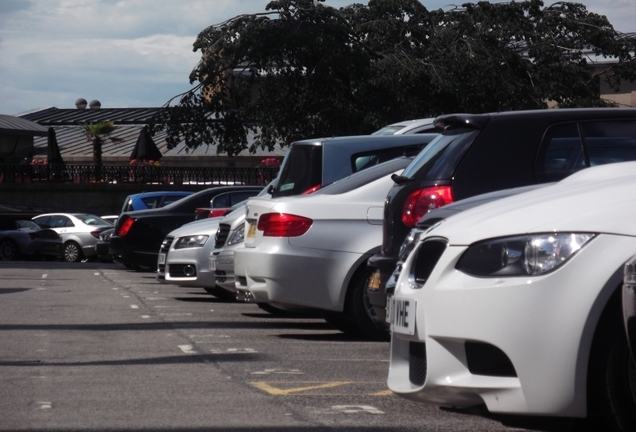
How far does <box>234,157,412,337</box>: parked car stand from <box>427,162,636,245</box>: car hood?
3.73 meters

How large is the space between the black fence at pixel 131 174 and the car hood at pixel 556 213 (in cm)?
3677

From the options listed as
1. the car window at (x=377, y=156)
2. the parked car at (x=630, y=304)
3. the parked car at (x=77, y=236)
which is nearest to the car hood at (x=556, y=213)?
the parked car at (x=630, y=304)

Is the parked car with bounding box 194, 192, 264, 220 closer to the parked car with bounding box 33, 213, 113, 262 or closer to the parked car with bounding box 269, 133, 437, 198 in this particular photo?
the parked car with bounding box 269, 133, 437, 198

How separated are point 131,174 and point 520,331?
39.1m

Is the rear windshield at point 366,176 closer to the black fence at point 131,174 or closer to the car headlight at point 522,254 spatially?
the car headlight at point 522,254

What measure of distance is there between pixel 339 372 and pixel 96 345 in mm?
2488

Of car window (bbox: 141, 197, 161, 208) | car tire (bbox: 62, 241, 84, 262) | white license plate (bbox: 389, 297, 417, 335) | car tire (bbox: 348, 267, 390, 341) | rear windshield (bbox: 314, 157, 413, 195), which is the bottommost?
car tire (bbox: 62, 241, 84, 262)

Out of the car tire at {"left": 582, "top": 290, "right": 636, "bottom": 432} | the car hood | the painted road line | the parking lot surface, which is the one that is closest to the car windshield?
the parking lot surface

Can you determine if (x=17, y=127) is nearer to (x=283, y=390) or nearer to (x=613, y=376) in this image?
(x=283, y=390)

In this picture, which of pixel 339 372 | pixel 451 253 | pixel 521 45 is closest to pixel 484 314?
pixel 451 253

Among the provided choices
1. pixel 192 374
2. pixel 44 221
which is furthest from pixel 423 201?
pixel 44 221

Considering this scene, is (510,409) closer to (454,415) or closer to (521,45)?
(454,415)

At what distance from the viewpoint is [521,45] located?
35594 mm

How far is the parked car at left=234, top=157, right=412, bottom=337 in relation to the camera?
342 inches
